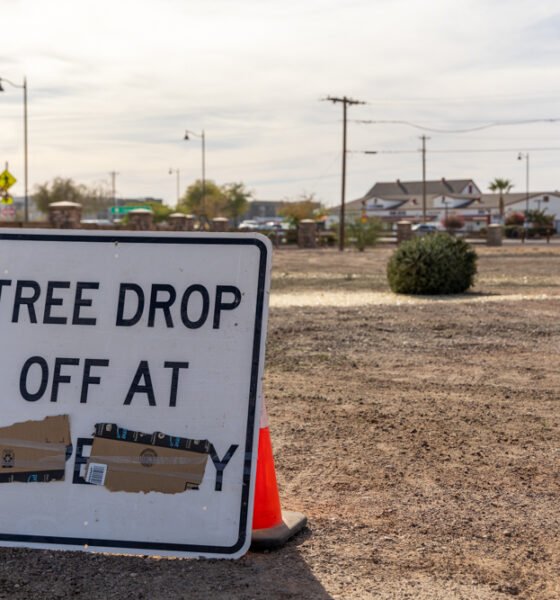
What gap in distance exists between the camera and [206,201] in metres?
112

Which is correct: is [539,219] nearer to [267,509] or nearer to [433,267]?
[433,267]

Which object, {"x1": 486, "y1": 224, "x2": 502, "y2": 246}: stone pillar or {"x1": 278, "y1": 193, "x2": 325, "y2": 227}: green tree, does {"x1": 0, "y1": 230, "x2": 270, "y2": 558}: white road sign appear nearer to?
{"x1": 486, "y1": 224, "x2": 502, "y2": 246}: stone pillar

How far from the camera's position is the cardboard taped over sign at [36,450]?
154 inches

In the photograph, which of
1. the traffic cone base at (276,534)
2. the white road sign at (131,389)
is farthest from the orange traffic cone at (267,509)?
the white road sign at (131,389)

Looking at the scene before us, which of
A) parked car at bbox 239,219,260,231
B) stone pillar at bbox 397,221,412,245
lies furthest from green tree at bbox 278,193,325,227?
stone pillar at bbox 397,221,412,245

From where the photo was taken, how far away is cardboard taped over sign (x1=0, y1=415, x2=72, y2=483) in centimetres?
390

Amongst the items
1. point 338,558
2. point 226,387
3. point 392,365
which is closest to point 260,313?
point 226,387

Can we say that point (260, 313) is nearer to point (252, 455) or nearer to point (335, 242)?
point (252, 455)

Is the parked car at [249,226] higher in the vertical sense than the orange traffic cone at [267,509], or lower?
higher

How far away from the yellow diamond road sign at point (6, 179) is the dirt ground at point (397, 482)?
84.4ft

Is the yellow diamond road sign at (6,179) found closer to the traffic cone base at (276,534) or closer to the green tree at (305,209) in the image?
the traffic cone base at (276,534)

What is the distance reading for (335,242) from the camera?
193ft

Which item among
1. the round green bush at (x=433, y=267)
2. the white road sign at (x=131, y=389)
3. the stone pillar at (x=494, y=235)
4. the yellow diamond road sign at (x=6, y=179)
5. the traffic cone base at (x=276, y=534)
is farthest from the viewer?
the stone pillar at (x=494, y=235)

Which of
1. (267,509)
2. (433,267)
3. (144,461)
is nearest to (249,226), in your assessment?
(433,267)
